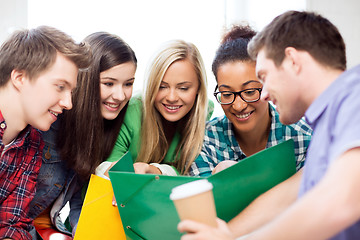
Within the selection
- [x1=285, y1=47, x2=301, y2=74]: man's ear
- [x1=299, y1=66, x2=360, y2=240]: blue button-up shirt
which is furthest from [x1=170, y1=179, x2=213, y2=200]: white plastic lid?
[x1=285, y1=47, x2=301, y2=74]: man's ear

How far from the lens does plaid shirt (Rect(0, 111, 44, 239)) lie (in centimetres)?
137

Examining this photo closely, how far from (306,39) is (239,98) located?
0.66 meters

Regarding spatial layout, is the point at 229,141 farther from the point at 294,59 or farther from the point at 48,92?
the point at 294,59

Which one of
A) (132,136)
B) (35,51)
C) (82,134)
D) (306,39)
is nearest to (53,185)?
(82,134)

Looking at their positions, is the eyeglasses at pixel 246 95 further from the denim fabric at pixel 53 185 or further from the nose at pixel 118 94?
the denim fabric at pixel 53 185

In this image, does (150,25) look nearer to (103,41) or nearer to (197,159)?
(103,41)

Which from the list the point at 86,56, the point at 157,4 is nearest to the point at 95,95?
the point at 86,56

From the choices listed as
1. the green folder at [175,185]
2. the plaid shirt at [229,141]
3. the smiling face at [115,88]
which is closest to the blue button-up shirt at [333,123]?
the green folder at [175,185]

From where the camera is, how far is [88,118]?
1662 millimetres

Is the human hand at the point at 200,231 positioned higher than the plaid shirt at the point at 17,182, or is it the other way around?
the human hand at the point at 200,231

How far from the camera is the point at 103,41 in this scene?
1702 millimetres

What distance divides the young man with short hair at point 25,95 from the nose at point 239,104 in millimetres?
550

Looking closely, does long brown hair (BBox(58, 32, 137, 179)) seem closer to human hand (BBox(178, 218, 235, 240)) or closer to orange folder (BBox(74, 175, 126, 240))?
orange folder (BBox(74, 175, 126, 240))

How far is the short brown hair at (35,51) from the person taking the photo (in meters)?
1.30
